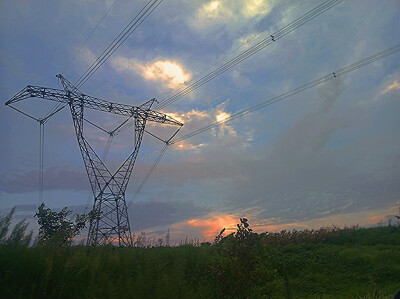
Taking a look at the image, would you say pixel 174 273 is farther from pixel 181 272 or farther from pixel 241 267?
pixel 241 267

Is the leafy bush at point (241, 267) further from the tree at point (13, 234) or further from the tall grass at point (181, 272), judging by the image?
the tree at point (13, 234)

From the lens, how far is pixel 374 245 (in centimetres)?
2189

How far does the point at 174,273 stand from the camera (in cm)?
583

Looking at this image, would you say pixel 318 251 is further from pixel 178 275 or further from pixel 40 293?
pixel 40 293

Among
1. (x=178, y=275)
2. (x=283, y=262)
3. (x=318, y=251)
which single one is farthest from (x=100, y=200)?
(x=178, y=275)

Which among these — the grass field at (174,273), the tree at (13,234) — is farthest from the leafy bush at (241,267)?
the tree at (13,234)

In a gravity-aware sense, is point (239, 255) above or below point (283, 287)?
above

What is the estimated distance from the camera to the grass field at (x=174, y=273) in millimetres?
4820

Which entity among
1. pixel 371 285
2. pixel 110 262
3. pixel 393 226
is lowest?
pixel 371 285

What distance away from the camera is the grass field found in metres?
4.82

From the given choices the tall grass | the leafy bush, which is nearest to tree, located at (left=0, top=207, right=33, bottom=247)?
the tall grass

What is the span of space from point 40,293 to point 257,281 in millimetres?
5119

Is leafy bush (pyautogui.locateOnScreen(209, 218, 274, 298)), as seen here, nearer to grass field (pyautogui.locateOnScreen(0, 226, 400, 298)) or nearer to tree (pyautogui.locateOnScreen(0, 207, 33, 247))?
grass field (pyautogui.locateOnScreen(0, 226, 400, 298))

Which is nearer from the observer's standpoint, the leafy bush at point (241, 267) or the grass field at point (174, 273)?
the grass field at point (174, 273)
